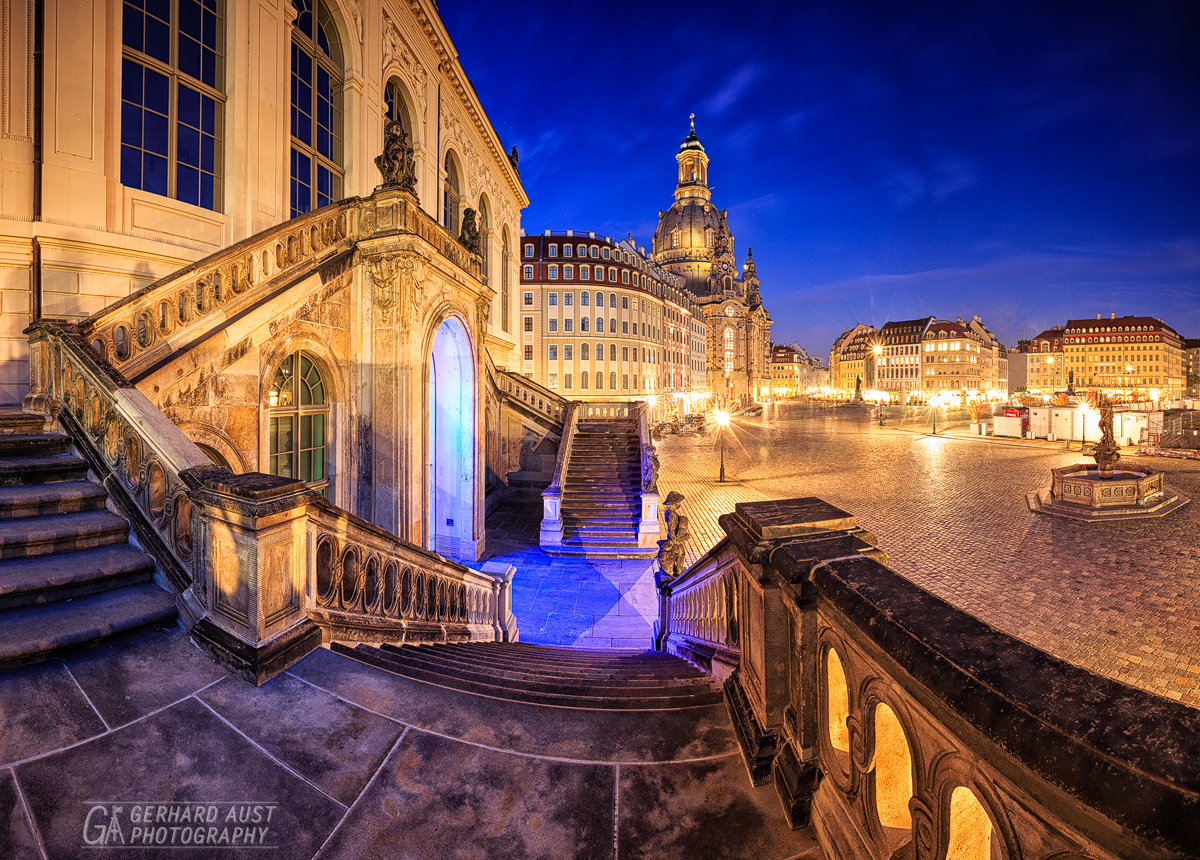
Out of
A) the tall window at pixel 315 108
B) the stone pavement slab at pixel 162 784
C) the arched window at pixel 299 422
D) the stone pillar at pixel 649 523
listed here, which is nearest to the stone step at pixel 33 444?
the arched window at pixel 299 422

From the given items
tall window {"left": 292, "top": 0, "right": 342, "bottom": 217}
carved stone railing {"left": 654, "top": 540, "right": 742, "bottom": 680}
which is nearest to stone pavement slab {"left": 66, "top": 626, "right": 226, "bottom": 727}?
carved stone railing {"left": 654, "top": 540, "right": 742, "bottom": 680}

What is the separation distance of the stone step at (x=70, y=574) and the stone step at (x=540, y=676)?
1994mm

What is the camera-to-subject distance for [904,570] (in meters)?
12.1

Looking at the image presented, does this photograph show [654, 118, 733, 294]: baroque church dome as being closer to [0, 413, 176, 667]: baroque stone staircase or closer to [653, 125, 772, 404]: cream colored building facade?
[653, 125, 772, 404]: cream colored building facade

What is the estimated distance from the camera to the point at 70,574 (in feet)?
11.7

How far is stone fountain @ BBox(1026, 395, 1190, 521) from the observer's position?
17484 millimetres

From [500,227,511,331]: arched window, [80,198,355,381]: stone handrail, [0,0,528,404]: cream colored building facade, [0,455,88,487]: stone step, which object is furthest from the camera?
[500,227,511,331]: arched window

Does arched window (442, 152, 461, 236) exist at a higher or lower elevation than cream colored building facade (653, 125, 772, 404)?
lower

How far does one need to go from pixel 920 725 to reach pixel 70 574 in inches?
204

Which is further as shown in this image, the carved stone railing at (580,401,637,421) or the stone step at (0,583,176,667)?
the carved stone railing at (580,401,637,421)

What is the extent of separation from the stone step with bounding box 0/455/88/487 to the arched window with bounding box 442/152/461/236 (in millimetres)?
16647

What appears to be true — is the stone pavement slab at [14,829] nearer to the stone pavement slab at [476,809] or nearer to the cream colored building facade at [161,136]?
the stone pavement slab at [476,809]

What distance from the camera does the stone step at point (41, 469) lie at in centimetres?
436

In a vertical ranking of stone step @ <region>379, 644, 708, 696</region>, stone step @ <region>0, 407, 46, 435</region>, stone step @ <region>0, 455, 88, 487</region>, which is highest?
stone step @ <region>0, 407, 46, 435</region>
